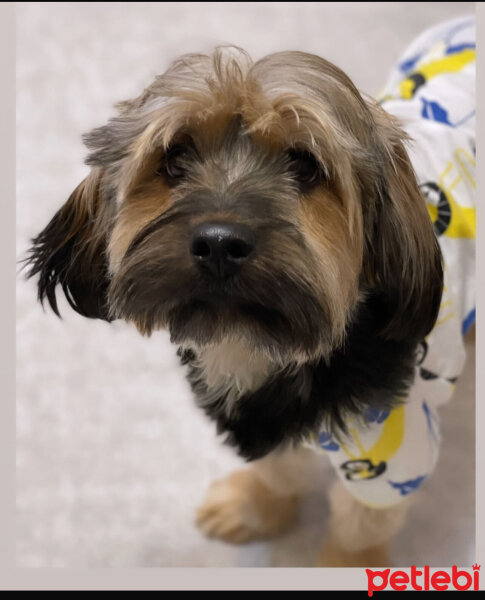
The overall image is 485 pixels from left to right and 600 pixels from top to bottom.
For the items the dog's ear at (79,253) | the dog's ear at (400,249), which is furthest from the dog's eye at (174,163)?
the dog's ear at (400,249)

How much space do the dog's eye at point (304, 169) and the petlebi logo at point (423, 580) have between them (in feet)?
2.43

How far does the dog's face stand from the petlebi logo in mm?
506

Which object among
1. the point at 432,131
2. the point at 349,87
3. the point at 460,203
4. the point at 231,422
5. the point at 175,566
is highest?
the point at 349,87

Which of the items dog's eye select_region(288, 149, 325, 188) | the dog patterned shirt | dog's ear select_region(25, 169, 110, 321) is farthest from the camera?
the dog patterned shirt

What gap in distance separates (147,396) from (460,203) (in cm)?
96

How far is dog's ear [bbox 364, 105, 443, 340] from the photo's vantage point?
43.0 inches

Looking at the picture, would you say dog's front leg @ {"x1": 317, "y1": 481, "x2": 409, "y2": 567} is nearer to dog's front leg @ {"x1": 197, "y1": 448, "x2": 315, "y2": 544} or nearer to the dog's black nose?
dog's front leg @ {"x1": 197, "y1": 448, "x2": 315, "y2": 544}

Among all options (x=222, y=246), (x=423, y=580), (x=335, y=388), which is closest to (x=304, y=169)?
(x=222, y=246)

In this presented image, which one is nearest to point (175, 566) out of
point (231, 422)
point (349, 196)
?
point (231, 422)

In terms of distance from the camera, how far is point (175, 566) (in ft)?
5.47

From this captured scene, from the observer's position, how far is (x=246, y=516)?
1722 millimetres

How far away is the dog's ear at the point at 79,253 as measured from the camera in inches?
46.4

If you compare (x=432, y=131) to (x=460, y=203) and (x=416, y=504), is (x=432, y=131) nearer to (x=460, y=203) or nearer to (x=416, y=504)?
(x=460, y=203)

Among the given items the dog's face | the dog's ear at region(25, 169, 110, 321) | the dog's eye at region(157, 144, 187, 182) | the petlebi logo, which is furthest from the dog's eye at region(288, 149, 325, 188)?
the petlebi logo
